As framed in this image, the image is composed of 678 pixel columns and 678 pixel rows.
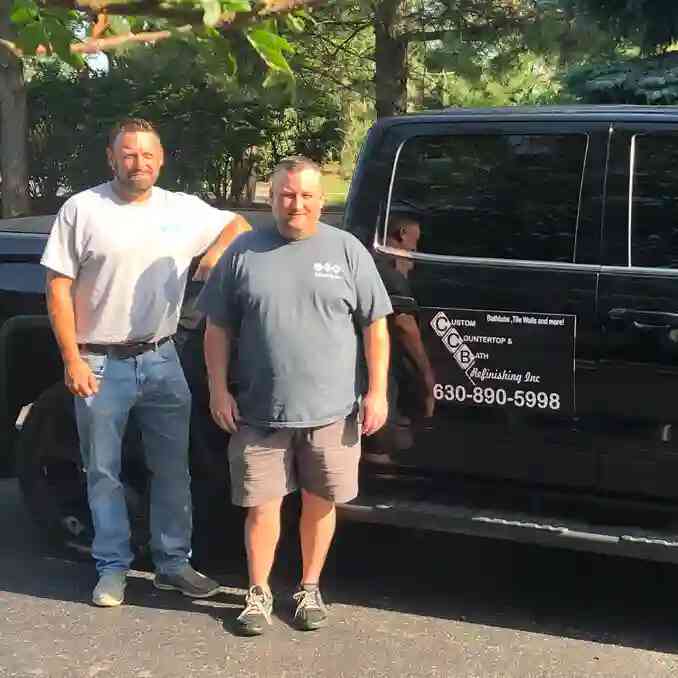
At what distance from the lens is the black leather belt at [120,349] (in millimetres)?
3844

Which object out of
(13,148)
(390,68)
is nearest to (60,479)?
(390,68)

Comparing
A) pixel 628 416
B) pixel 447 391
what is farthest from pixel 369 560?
pixel 628 416

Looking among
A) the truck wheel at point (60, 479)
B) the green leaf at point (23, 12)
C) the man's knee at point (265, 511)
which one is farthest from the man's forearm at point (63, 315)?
the green leaf at point (23, 12)

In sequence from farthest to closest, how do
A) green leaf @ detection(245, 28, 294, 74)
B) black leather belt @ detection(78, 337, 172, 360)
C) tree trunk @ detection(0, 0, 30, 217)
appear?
1. tree trunk @ detection(0, 0, 30, 217)
2. black leather belt @ detection(78, 337, 172, 360)
3. green leaf @ detection(245, 28, 294, 74)

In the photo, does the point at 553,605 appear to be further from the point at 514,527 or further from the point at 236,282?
the point at 236,282

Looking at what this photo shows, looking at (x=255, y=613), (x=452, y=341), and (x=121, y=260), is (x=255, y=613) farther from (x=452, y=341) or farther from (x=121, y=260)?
(x=121, y=260)

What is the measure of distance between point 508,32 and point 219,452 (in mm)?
10300

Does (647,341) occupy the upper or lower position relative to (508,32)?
lower

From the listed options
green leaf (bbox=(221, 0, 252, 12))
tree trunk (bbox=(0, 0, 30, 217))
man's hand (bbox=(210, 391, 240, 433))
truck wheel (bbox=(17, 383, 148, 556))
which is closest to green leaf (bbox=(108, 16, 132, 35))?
green leaf (bbox=(221, 0, 252, 12))

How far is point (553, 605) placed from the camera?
4.04 metres

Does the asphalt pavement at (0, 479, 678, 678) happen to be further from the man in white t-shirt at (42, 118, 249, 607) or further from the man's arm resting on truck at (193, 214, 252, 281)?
the man's arm resting on truck at (193, 214, 252, 281)

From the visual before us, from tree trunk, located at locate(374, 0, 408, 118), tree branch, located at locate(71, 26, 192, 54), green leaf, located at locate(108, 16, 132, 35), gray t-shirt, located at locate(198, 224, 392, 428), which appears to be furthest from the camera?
tree trunk, located at locate(374, 0, 408, 118)

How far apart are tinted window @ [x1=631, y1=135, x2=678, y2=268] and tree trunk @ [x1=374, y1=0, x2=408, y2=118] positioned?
33.9 ft

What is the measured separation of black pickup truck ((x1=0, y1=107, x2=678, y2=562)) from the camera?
11.3ft
